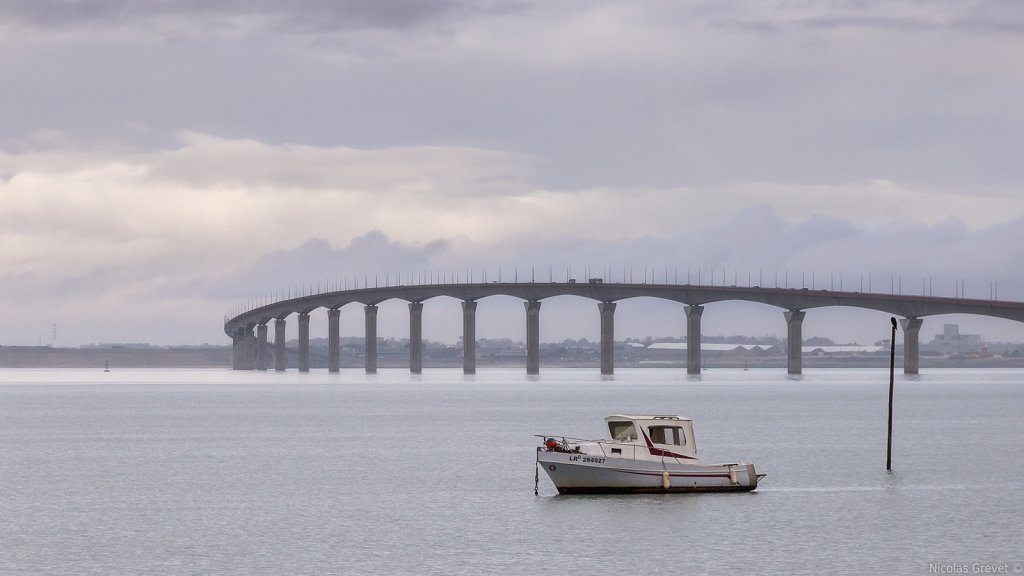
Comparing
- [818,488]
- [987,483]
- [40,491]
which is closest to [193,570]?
[40,491]

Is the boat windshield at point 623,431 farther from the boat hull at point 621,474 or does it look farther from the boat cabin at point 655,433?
the boat hull at point 621,474

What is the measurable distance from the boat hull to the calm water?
667mm

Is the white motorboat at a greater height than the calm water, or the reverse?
the white motorboat

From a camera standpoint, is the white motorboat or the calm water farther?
the white motorboat

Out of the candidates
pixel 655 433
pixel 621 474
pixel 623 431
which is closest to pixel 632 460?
pixel 621 474

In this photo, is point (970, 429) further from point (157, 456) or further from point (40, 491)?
point (40, 491)

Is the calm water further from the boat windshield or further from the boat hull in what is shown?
the boat windshield

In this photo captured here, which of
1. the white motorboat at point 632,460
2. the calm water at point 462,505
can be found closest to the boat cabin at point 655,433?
the white motorboat at point 632,460

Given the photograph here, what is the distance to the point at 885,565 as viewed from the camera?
141 feet

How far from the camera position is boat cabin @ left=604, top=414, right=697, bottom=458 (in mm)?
55875

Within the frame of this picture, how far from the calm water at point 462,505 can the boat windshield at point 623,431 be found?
2316 millimetres

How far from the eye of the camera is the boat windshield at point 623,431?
184 feet

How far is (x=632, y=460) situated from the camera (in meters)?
56.0

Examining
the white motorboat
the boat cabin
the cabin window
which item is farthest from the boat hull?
the cabin window
